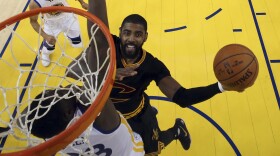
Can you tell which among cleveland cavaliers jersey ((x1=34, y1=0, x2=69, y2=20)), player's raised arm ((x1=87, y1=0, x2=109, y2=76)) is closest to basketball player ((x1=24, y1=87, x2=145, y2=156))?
player's raised arm ((x1=87, y1=0, x2=109, y2=76))

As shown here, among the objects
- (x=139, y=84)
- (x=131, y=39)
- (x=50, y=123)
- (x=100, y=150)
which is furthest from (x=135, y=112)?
(x=50, y=123)

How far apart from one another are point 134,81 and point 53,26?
179cm

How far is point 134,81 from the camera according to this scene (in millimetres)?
2566

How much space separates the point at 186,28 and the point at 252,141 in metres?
1.92

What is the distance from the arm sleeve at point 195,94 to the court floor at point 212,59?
97 centimetres

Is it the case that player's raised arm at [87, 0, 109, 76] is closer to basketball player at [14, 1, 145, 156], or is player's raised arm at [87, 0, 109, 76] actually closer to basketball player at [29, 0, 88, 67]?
basketball player at [14, 1, 145, 156]

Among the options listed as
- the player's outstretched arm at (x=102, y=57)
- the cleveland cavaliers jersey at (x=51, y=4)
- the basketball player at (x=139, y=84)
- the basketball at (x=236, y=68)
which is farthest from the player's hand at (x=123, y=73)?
the cleveland cavaliers jersey at (x=51, y=4)

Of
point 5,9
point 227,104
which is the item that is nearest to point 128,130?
point 227,104

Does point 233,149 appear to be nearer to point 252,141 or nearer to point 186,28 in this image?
point 252,141

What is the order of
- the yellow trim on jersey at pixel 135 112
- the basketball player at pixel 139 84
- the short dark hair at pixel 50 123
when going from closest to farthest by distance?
1. the short dark hair at pixel 50 123
2. the basketball player at pixel 139 84
3. the yellow trim on jersey at pixel 135 112

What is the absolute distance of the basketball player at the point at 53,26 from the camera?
140 inches

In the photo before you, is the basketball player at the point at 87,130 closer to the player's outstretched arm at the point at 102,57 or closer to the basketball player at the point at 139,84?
the player's outstretched arm at the point at 102,57

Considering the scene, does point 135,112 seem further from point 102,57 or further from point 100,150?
point 102,57

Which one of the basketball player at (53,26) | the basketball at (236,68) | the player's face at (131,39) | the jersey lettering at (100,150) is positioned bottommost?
the jersey lettering at (100,150)
